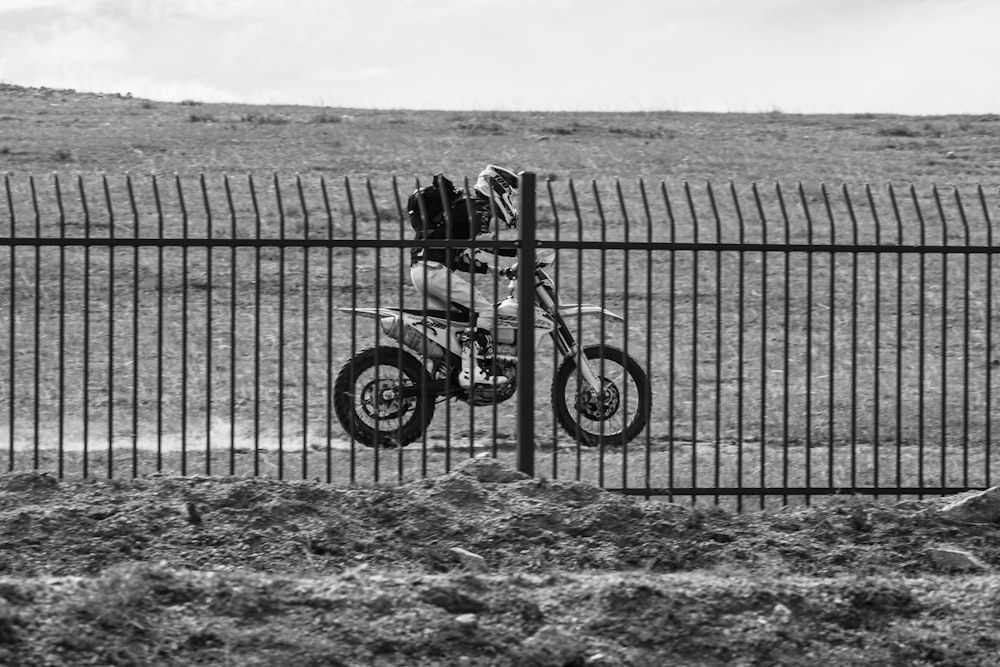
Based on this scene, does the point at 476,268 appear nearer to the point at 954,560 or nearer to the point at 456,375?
the point at 456,375

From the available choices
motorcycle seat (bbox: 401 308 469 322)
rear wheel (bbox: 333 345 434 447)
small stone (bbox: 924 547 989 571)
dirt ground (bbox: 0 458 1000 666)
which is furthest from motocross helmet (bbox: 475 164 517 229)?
small stone (bbox: 924 547 989 571)

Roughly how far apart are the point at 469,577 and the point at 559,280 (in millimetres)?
12875

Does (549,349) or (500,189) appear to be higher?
(500,189)

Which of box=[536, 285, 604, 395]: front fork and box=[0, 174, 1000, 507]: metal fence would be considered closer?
box=[0, 174, 1000, 507]: metal fence

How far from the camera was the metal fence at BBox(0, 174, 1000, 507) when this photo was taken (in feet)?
28.0

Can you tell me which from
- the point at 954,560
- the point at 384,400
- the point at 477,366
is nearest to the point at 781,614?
the point at 954,560

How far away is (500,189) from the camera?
9.88 metres

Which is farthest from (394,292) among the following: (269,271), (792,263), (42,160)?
(42,160)

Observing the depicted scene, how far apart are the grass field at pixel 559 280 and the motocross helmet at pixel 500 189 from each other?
918 millimetres

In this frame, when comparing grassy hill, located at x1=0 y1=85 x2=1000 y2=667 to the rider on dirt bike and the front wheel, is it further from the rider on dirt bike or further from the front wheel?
the rider on dirt bike

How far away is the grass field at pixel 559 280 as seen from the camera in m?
8.95

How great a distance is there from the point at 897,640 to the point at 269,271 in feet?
46.4

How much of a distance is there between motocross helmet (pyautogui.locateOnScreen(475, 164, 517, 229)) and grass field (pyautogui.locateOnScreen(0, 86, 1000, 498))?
3.01 ft

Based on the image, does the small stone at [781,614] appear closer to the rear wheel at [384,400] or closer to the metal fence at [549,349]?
the metal fence at [549,349]
